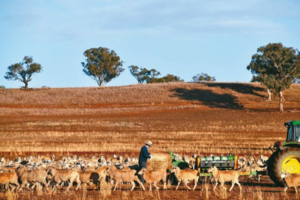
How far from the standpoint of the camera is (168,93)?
304 ft

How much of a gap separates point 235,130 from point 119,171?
1288 inches

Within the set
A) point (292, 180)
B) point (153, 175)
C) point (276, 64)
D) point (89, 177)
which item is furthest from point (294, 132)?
point (276, 64)

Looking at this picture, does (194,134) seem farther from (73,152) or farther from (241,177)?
(241,177)

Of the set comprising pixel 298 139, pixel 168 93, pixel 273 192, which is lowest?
pixel 273 192

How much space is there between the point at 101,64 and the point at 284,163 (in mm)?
112555

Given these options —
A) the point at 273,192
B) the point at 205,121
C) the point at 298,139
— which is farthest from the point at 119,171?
the point at 205,121

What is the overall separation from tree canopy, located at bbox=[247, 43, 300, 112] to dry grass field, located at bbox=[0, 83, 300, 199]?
14.8 ft

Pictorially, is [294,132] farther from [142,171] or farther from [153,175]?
[142,171]

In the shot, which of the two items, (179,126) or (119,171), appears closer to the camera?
(119,171)

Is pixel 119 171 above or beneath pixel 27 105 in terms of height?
beneath

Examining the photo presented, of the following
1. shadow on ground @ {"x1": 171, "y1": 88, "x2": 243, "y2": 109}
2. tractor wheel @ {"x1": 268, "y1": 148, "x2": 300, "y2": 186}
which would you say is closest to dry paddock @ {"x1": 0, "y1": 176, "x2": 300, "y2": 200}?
tractor wheel @ {"x1": 268, "y1": 148, "x2": 300, "y2": 186}

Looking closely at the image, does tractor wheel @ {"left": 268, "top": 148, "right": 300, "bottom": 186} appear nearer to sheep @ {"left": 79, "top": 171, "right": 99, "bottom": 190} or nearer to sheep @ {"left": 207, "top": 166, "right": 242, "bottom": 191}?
sheep @ {"left": 207, "top": 166, "right": 242, "bottom": 191}

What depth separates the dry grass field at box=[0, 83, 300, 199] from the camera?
30531 mm

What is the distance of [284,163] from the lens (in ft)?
55.7
